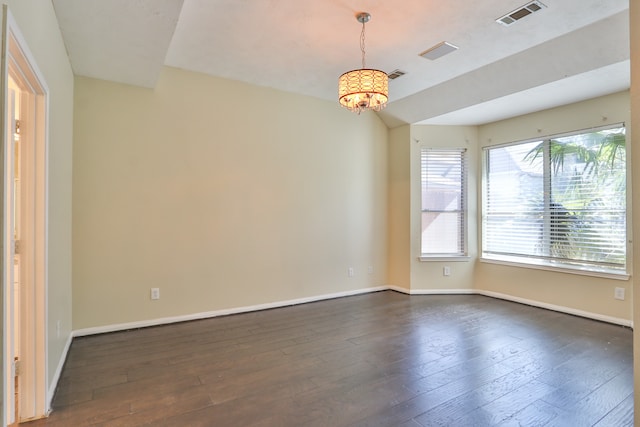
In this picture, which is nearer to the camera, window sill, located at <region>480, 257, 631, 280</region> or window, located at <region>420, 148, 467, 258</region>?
window sill, located at <region>480, 257, 631, 280</region>

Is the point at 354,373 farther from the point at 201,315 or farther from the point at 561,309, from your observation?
the point at 561,309

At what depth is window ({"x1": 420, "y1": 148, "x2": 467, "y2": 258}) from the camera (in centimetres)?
527

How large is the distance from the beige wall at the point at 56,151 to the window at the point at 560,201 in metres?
5.20

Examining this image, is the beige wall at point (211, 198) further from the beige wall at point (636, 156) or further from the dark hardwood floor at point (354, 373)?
the beige wall at point (636, 156)

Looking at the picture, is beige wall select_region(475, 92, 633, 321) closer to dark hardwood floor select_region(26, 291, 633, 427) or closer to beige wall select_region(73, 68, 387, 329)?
dark hardwood floor select_region(26, 291, 633, 427)

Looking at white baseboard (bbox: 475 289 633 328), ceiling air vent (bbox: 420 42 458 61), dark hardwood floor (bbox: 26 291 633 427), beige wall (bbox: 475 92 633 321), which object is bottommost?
dark hardwood floor (bbox: 26 291 633 427)

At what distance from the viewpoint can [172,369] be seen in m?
2.68

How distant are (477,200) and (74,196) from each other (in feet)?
17.1

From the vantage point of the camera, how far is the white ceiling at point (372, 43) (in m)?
2.64

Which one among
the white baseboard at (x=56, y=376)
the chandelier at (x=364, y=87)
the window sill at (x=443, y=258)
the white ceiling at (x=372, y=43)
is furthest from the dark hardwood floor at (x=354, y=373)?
the white ceiling at (x=372, y=43)

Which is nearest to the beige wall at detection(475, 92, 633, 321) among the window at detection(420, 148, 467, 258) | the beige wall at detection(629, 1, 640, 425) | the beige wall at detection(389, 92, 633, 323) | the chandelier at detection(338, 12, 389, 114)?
the beige wall at detection(389, 92, 633, 323)

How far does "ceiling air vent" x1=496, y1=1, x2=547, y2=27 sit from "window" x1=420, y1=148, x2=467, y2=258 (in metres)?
2.46

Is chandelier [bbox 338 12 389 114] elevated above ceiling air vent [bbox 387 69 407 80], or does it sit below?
below

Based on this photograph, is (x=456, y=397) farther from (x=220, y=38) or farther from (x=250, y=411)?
(x=220, y=38)
